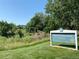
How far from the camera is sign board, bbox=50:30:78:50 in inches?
447

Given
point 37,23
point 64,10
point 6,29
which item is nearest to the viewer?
point 64,10

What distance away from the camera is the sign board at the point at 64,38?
11.3 metres

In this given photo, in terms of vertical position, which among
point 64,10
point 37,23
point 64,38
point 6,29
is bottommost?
point 6,29

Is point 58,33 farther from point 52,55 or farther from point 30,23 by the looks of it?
point 30,23

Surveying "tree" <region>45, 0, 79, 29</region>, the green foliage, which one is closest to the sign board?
A: "tree" <region>45, 0, 79, 29</region>

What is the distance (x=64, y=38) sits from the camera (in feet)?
38.6

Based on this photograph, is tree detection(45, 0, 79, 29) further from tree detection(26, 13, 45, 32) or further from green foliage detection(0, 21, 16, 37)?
tree detection(26, 13, 45, 32)

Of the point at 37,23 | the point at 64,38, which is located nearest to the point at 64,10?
the point at 64,38

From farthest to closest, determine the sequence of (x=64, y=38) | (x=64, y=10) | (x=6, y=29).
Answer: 1. (x=6, y=29)
2. (x=64, y=10)
3. (x=64, y=38)

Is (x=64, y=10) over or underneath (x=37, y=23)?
over

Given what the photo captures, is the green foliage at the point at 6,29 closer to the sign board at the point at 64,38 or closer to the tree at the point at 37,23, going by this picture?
the tree at the point at 37,23

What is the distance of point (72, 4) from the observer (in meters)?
15.9

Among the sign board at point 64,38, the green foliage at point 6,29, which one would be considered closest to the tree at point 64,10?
the sign board at point 64,38

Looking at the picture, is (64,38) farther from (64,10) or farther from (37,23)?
(37,23)
